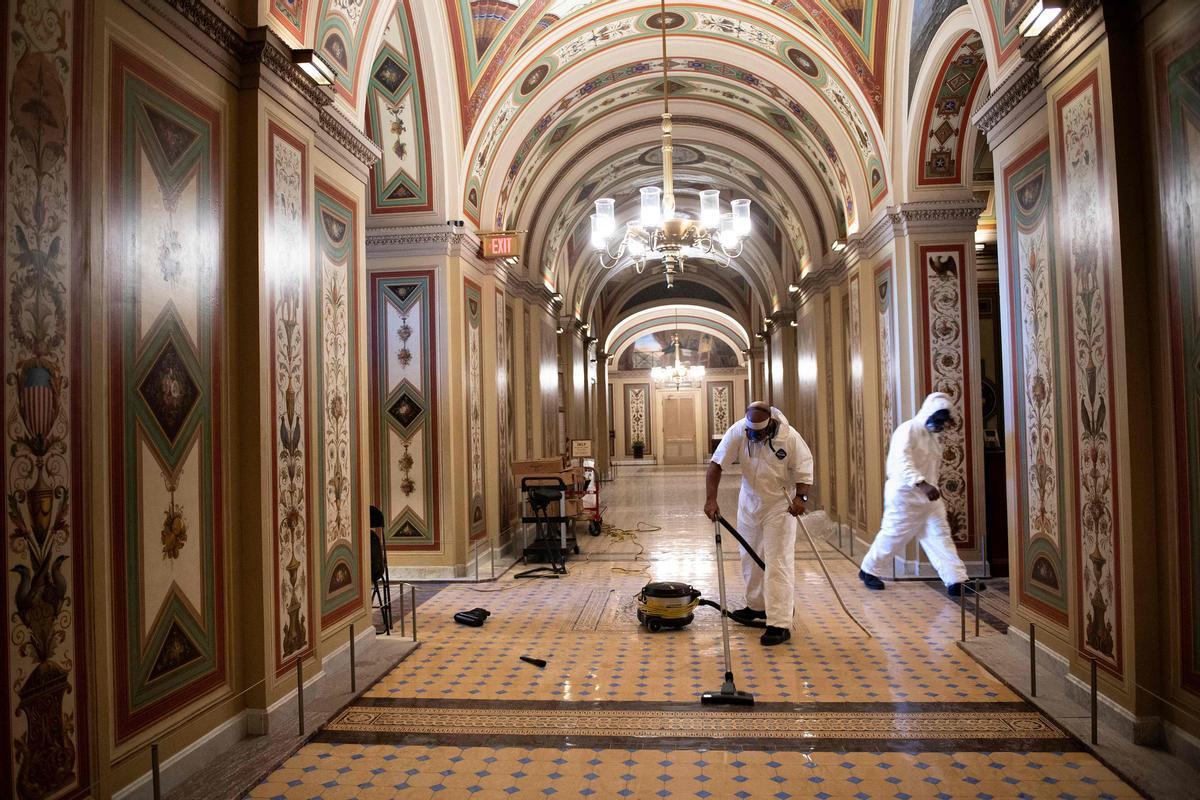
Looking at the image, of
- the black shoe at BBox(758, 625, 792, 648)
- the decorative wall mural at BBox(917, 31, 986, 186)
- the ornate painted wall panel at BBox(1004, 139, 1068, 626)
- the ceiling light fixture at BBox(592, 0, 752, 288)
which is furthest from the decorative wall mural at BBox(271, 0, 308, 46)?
the decorative wall mural at BBox(917, 31, 986, 186)

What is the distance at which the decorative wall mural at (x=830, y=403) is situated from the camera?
11.5m

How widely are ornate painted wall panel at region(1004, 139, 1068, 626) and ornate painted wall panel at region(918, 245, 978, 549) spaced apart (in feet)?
9.53

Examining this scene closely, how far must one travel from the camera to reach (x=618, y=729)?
4.19m

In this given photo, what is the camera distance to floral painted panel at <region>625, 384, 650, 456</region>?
118 ft

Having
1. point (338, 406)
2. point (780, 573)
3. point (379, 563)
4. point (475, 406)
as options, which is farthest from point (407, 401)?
point (780, 573)

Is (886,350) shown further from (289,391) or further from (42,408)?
(42,408)

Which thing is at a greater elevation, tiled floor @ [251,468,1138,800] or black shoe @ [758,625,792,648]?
black shoe @ [758,625,792,648]

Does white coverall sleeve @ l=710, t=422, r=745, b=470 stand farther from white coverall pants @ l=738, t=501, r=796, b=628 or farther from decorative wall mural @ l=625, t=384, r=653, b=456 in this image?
decorative wall mural @ l=625, t=384, r=653, b=456

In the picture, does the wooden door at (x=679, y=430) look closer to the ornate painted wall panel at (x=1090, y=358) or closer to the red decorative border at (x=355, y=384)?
the red decorative border at (x=355, y=384)

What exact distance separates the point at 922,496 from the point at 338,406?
5047 millimetres

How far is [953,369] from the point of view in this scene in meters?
7.96

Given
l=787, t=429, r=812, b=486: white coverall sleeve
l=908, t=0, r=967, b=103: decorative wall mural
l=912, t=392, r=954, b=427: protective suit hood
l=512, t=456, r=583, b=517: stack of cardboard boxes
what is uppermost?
l=908, t=0, r=967, b=103: decorative wall mural

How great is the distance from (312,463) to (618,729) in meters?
2.38

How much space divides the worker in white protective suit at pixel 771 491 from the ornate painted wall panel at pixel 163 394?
3320mm
